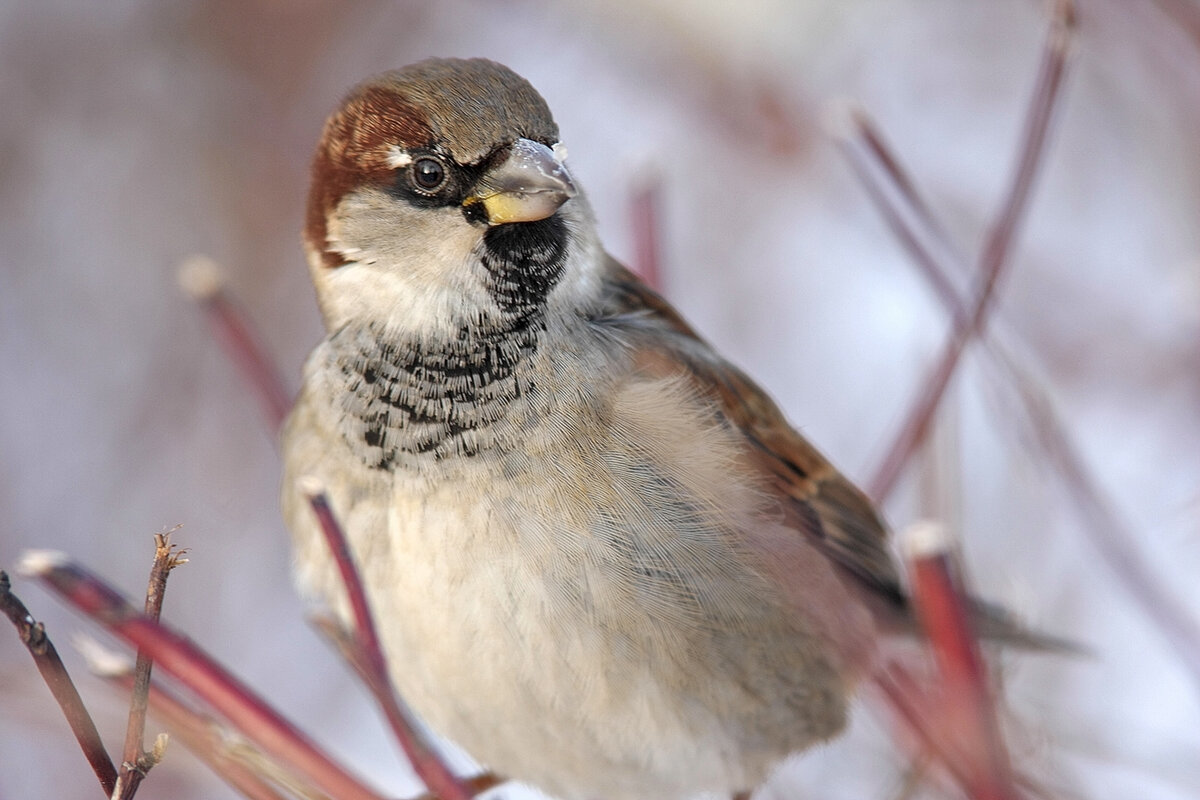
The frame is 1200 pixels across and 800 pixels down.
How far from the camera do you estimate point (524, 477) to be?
1.66 metres

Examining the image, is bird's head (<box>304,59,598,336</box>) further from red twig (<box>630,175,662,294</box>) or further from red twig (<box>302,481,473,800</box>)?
red twig (<box>302,481,473,800</box>)

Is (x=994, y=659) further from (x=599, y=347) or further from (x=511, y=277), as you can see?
(x=511, y=277)

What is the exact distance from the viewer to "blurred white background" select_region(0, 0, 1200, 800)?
312cm

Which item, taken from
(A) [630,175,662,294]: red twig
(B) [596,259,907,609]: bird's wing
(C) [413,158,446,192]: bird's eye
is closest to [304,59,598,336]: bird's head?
(C) [413,158,446,192]: bird's eye

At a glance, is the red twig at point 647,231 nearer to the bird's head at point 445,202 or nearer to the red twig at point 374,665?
the bird's head at point 445,202

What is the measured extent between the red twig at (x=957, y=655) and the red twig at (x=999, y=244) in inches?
29.9

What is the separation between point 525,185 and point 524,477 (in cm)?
40

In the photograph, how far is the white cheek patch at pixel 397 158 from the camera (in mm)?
1670

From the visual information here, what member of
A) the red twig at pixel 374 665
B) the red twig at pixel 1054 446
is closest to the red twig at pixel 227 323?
the red twig at pixel 374 665

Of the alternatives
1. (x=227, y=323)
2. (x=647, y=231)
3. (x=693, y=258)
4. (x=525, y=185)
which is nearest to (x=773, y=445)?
(x=647, y=231)

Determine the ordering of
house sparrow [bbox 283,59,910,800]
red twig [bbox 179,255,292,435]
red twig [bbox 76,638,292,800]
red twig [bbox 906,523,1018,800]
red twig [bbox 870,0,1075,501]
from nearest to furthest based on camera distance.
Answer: red twig [bbox 906,523,1018,800] < red twig [bbox 76,638,292,800] < red twig [bbox 870,0,1075,501] < house sparrow [bbox 283,59,910,800] < red twig [bbox 179,255,292,435]

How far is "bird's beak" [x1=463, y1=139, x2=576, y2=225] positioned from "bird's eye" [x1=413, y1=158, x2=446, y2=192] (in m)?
0.06

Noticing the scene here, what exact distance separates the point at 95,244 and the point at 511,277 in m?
2.14

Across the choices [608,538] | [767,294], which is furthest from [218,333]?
[767,294]
